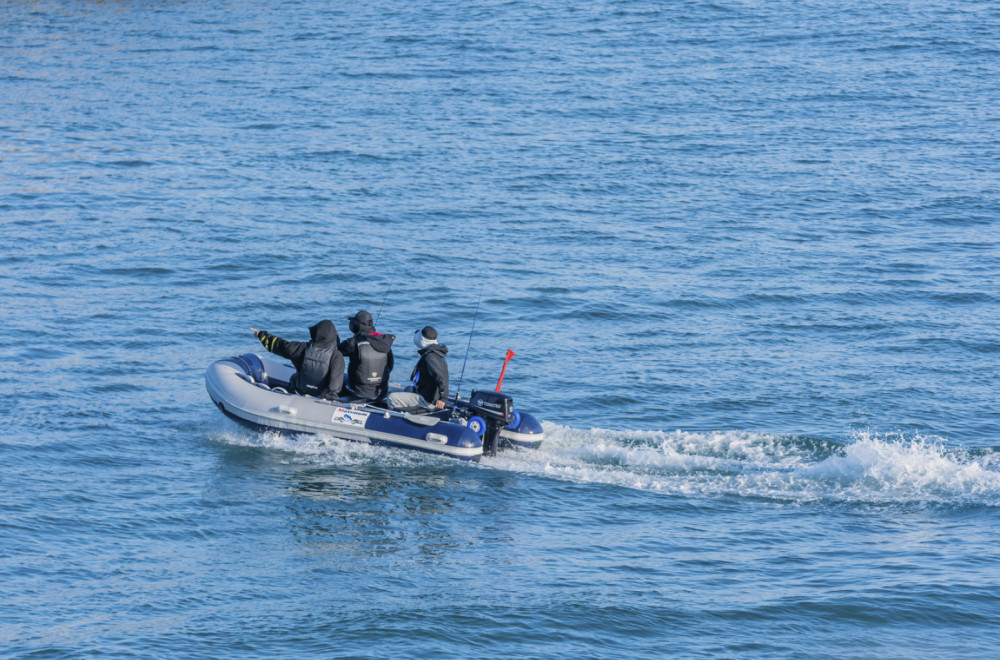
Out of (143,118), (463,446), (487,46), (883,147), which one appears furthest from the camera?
(487,46)

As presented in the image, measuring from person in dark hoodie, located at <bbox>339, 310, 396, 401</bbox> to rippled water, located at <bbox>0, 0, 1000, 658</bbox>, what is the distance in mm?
785

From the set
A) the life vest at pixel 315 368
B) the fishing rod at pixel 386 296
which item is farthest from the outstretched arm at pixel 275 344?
the fishing rod at pixel 386 296

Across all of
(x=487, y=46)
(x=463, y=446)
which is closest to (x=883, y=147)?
(x=487, y=46)

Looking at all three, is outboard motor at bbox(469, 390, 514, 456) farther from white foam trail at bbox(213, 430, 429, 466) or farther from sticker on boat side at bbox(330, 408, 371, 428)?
sticker on boat side at bbox(330, 408, 371, 428)

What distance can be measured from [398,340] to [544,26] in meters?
21.2

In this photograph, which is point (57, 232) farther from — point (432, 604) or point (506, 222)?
point (432, 604)

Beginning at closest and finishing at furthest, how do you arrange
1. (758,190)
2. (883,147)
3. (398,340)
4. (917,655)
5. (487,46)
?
(917,655)
(398,340)
(758,190)
(883,147)
(487,46)

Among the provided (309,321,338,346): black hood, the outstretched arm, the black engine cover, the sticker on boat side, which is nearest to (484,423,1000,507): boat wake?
the black engine cover

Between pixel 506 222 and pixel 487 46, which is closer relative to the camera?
pixel 506 222

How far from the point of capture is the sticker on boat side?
566 inches

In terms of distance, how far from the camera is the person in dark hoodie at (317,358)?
14422 millimetres

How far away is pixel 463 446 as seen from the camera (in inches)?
551

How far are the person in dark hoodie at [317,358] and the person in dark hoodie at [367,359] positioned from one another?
5.8 inches

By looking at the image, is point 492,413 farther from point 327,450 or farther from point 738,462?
point 738,462
